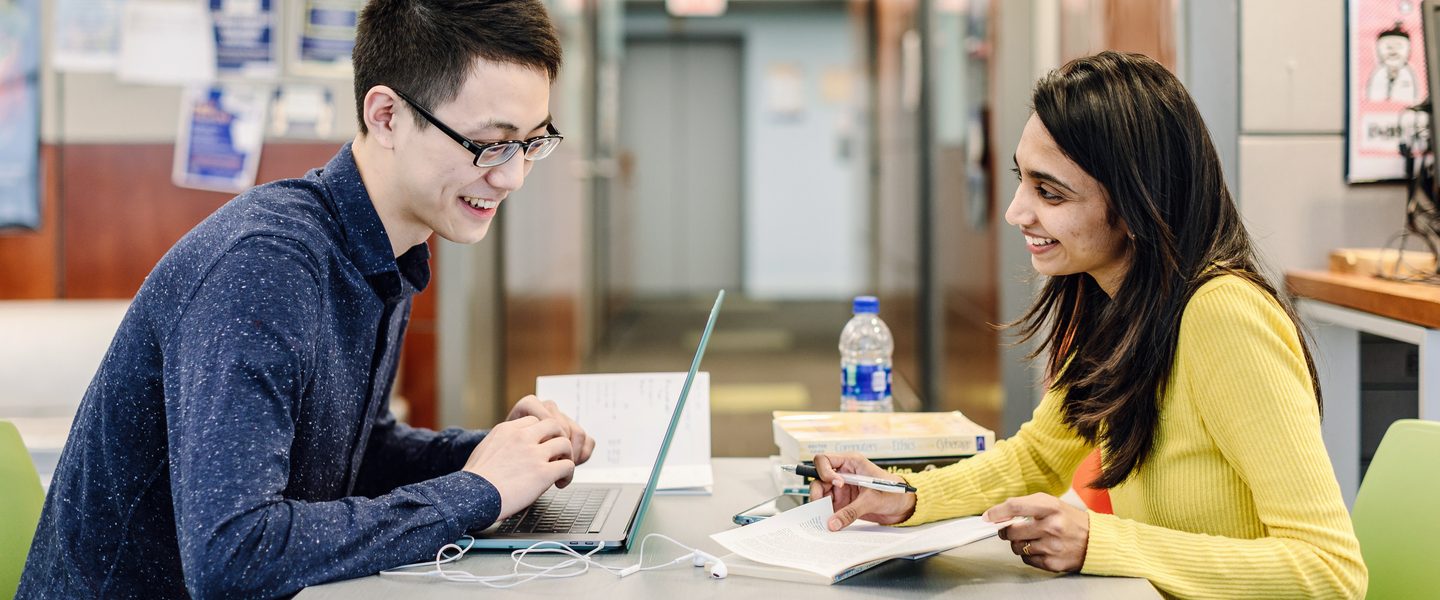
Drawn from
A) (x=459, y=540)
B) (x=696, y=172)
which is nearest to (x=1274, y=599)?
(x=459, y=540)

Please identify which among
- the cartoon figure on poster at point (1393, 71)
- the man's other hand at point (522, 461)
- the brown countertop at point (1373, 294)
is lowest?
the man's other hand at point (522, 461)

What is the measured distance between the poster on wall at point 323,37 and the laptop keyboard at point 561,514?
212 centimetres

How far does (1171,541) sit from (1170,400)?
183 millimetres

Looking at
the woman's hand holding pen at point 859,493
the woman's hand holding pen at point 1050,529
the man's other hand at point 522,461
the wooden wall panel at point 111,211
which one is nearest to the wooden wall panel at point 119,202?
the wooden wall panel at point 111,211

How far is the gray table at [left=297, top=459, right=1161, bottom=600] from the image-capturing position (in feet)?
3.73

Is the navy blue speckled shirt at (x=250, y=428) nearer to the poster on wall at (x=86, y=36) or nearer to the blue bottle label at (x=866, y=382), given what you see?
the blue bottle label at (x=866, y=382)

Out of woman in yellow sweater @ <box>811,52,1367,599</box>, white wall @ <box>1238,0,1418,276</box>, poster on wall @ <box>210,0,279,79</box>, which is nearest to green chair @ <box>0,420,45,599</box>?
woman in yellow sweater @ <box>811,52,1367,599</box>

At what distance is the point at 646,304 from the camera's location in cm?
1103

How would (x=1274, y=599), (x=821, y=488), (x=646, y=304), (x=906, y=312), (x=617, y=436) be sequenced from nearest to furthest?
(x=1274, y=599)
(x=821, y=488)
(x=617, y=436)
(x=906, y=312)
(x=646, y=304)

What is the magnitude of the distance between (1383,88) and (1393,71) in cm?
4

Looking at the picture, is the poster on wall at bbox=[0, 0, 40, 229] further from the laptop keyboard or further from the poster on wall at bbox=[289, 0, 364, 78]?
the laptop keyboard

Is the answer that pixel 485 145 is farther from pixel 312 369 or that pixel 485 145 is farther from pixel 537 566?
pixel 537 566

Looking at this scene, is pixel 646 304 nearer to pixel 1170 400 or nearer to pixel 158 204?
pixel 158 204

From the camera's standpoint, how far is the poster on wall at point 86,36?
3.21 meters
